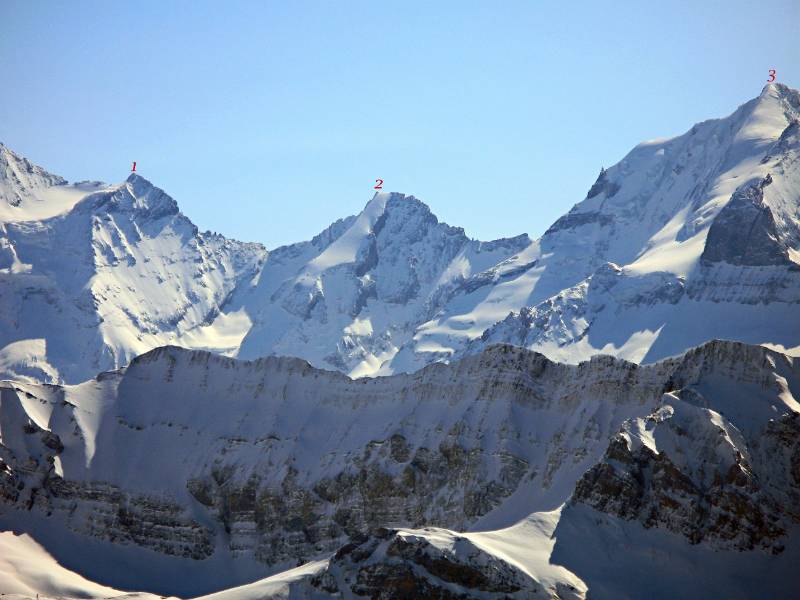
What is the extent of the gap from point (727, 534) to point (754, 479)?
670 centimetres

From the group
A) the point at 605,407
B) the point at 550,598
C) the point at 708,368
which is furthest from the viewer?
the point at 605,407

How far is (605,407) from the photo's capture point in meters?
190

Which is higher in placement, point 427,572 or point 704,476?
point 704,476

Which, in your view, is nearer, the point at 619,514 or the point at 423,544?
the point at 423,544

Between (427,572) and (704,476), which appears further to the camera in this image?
(704,476)

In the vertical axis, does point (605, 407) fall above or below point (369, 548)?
above

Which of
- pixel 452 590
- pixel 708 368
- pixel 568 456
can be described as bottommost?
pixel 452 590

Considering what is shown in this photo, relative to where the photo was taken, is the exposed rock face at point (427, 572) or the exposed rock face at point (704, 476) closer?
the exposed rock face at point (427, 572)

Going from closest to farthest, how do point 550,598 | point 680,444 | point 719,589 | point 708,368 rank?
point 550,598
point 719,589
point 680,444
point 708,368

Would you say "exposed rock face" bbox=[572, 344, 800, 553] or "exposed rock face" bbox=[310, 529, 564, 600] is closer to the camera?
"exposed rock face" bbox=[310, 529, 564, 600]

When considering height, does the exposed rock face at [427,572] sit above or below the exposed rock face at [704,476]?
below

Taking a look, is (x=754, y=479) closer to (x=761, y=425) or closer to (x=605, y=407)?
(x=761, y=425)

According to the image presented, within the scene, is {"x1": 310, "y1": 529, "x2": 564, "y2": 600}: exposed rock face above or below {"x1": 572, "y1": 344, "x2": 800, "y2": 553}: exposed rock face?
below

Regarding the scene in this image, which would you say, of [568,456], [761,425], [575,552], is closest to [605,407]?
[568,456]
